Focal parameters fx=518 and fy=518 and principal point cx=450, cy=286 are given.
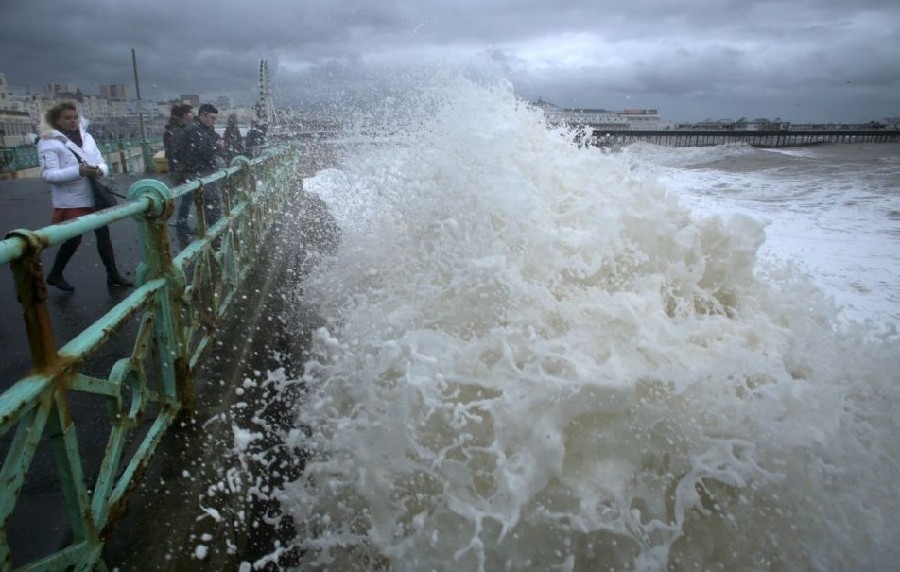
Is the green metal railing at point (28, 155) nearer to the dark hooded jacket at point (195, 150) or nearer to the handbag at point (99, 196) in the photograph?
the dark hooded jacket at point (195, 150)

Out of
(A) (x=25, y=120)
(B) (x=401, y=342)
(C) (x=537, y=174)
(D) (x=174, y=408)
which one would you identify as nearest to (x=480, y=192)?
(C) (x=537, y=174)

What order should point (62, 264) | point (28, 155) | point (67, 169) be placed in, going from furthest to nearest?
point (28, 155) < point (62, 264) < point (67, 169)

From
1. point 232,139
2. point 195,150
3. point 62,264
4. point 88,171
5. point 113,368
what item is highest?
point 232,139

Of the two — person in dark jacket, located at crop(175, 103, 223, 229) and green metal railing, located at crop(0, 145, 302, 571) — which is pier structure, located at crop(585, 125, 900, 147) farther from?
green metal railing, located at crop(0, 145, 302, 571)

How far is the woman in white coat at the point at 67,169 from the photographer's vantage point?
4105mm

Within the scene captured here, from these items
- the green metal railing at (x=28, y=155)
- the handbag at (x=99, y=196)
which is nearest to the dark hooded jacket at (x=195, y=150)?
the handbag at (x=99, y=196)

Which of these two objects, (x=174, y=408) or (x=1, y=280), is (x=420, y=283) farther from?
(x=1, y=280)

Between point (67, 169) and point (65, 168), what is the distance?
2 cm

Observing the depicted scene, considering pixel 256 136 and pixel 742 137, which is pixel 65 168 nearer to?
pixel 256 136

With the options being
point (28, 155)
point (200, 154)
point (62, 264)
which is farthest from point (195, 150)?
point (28, 155)

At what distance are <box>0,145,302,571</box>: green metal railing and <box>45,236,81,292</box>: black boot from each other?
125 centimetres

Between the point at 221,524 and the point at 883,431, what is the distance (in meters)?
3.56

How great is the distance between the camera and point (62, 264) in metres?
4.24

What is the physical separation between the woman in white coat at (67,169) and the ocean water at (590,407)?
206 cm
